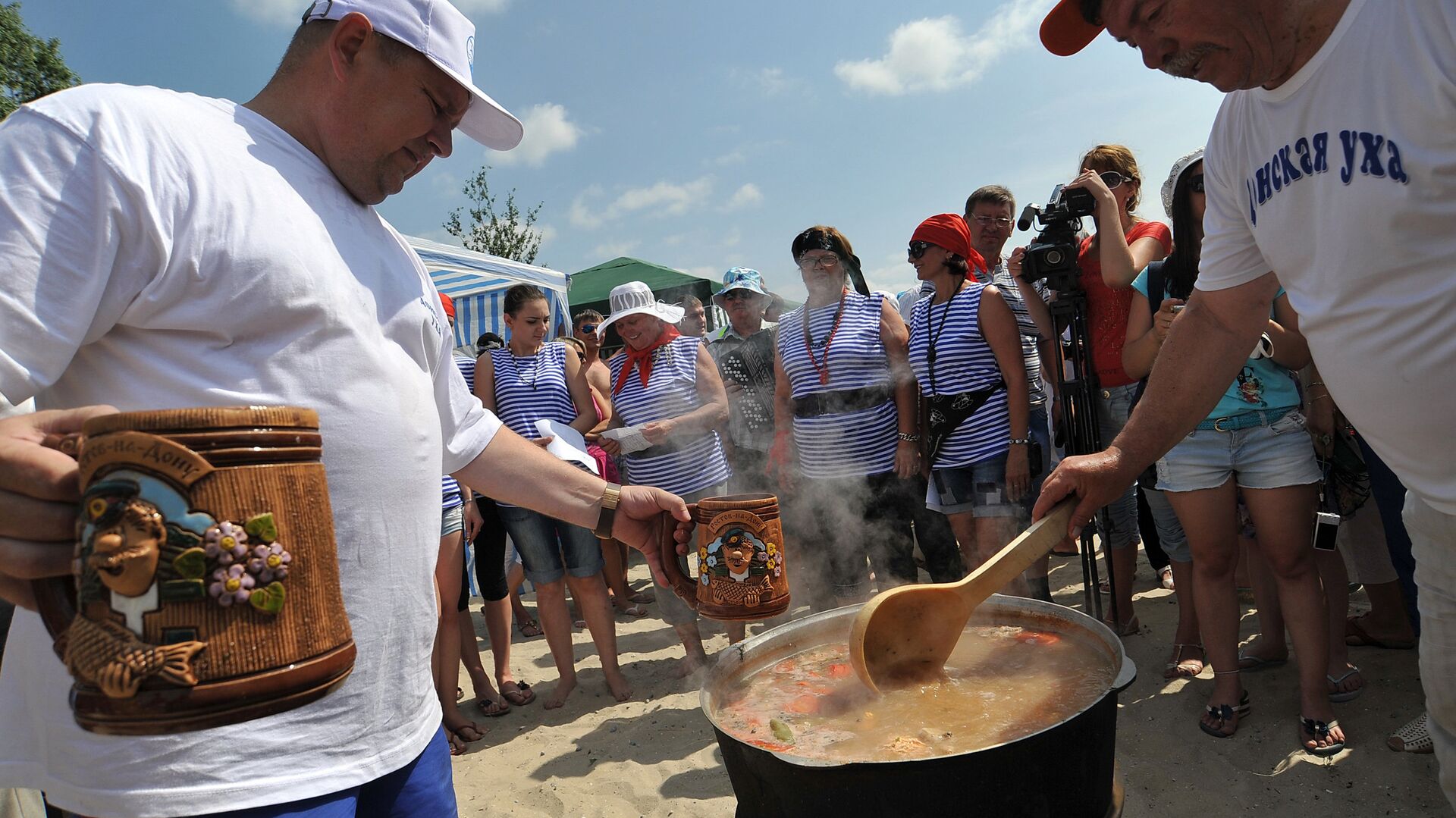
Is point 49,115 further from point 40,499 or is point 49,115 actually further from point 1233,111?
point 1233,111

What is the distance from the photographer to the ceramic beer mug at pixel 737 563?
2.11 metres

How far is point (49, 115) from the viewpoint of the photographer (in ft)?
3.54

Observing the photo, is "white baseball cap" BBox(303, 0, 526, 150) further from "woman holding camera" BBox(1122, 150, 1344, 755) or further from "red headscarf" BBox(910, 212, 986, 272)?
"red headscarf" BBox(910, 212, 986, 272)

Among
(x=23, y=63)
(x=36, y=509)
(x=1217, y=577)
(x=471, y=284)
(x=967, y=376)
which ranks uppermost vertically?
(x=23, y=63)

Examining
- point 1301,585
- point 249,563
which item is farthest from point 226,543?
point 1301,585

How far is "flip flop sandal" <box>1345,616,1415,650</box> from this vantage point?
11.7 ft

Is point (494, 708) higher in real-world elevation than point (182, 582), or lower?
lower

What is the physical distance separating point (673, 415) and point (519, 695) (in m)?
1.86

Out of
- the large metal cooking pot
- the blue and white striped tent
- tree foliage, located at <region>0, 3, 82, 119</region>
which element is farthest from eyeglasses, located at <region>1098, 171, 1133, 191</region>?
tree foliage, located at <region>0, 3, 82, 119</region>

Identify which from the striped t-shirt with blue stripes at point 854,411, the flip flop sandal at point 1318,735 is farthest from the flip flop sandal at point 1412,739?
the striped t-shirt with blue stripes at point 854,411

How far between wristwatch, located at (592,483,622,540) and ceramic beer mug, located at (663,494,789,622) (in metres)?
0.17

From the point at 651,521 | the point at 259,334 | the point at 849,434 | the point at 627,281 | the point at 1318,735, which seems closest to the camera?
the point at 259,334

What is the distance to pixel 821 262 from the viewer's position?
178 inches

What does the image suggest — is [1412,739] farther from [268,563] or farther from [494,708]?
[494,708]
